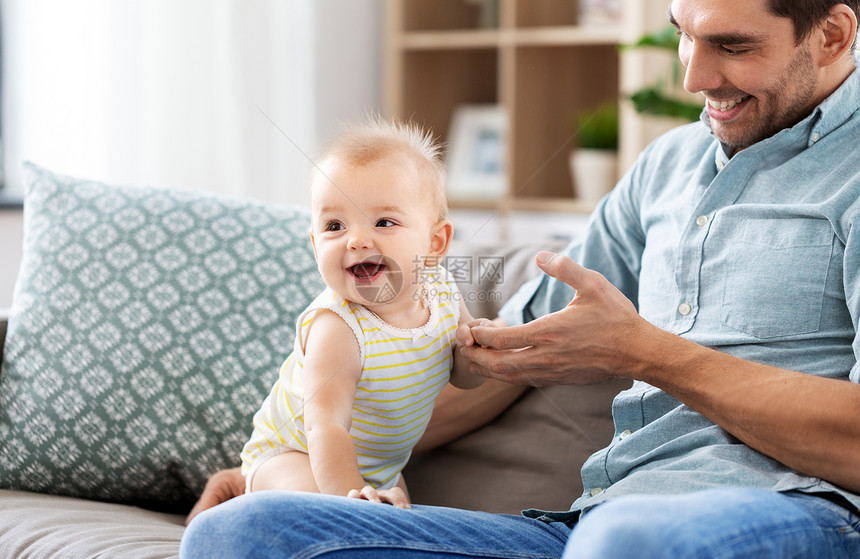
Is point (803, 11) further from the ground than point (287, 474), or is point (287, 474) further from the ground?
point (803, 11)

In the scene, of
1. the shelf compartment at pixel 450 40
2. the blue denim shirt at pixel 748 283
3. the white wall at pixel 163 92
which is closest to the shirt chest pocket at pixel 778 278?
the blue denim shirt at pixel 748 283

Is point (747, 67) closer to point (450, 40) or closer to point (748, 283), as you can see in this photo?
point (748, 283)

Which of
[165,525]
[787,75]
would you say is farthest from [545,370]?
[165,525]

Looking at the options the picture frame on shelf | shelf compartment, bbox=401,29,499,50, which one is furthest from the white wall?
the picture frame on shelf

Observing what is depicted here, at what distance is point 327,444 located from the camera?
0.94 m

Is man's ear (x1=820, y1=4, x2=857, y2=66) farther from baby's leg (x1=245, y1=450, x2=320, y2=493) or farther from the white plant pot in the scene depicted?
the white plant pot

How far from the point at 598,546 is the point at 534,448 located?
583mm

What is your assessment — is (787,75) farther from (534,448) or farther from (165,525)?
(165,525)

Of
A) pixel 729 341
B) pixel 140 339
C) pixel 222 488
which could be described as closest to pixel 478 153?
pixel 140 339

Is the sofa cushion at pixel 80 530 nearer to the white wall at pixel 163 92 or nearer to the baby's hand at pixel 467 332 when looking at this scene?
the baby's hand at pixel 467 332

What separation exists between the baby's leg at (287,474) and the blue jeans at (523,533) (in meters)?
0.14

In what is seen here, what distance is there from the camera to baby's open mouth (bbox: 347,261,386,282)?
0.99m

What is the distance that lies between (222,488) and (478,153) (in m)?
2.11

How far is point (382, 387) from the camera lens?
1.03 m
